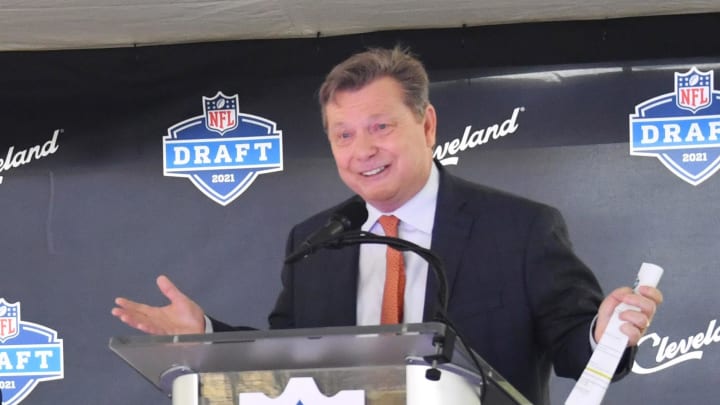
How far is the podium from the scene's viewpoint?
68.1 inches

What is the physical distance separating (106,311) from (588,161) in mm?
1605

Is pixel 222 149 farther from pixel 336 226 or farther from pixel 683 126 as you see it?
pixel 336 226

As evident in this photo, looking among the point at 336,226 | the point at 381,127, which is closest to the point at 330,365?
the point at 336,226

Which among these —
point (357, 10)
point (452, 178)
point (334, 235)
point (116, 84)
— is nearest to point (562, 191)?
point (357, 10)

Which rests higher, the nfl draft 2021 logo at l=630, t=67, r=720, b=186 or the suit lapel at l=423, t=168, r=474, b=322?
the nfl draft 2021 logo at l=630, t=67, r=720, b=186

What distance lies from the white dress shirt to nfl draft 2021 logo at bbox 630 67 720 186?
1237 millimetres

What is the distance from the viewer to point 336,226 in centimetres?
196

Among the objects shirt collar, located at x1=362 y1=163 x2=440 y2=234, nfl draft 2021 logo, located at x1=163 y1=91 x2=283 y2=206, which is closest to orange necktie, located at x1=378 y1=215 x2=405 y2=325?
shirt collar, located at x1=362 y1=163 x2=440 y2=234

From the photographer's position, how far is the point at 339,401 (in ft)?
5.87

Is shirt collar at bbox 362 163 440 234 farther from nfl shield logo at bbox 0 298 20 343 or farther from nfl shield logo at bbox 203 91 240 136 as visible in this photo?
nfl shield logo at bbox 0 298 20 343

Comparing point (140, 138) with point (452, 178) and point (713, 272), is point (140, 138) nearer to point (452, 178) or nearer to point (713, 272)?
point (452, 178)

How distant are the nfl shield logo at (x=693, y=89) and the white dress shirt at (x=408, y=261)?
1315 mm

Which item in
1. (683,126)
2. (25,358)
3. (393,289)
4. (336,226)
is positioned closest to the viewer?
(336,226)

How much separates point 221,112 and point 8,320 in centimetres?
98
